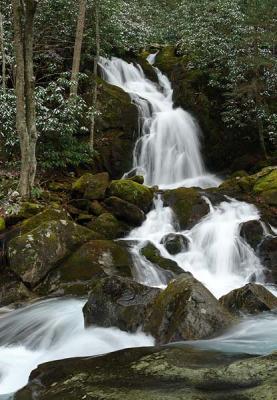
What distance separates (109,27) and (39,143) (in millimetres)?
6953

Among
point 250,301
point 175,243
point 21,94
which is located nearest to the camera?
point 250,301

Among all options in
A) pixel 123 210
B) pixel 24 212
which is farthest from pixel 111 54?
pixel 24 212

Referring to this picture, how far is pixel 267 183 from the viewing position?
42.3ft

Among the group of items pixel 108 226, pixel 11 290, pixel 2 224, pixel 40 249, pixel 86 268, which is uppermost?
pixel 2 224

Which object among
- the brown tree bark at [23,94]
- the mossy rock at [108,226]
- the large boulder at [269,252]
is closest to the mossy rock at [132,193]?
the mossy rock at [108,226]

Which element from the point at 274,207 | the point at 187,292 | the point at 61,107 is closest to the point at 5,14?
the point at 61,107

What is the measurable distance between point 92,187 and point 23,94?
2.94 meters

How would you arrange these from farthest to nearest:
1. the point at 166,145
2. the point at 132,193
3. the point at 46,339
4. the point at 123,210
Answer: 1. the point at 166,145
2. the point at 132,193
3. the point at 123,210
4. the point at 46,339

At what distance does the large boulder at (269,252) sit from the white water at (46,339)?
4506 mm

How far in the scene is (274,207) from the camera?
12062 millimetres

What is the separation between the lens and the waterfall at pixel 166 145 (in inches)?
637

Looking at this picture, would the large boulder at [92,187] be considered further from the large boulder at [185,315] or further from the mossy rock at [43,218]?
the large boulder at [185,315]

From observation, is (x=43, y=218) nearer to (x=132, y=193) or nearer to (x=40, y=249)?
(x=40, y=249)

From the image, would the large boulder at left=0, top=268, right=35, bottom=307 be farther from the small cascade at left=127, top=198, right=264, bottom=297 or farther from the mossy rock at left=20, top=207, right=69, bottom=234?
the small cascade at left=127, top=198, right=264, bottom=297
